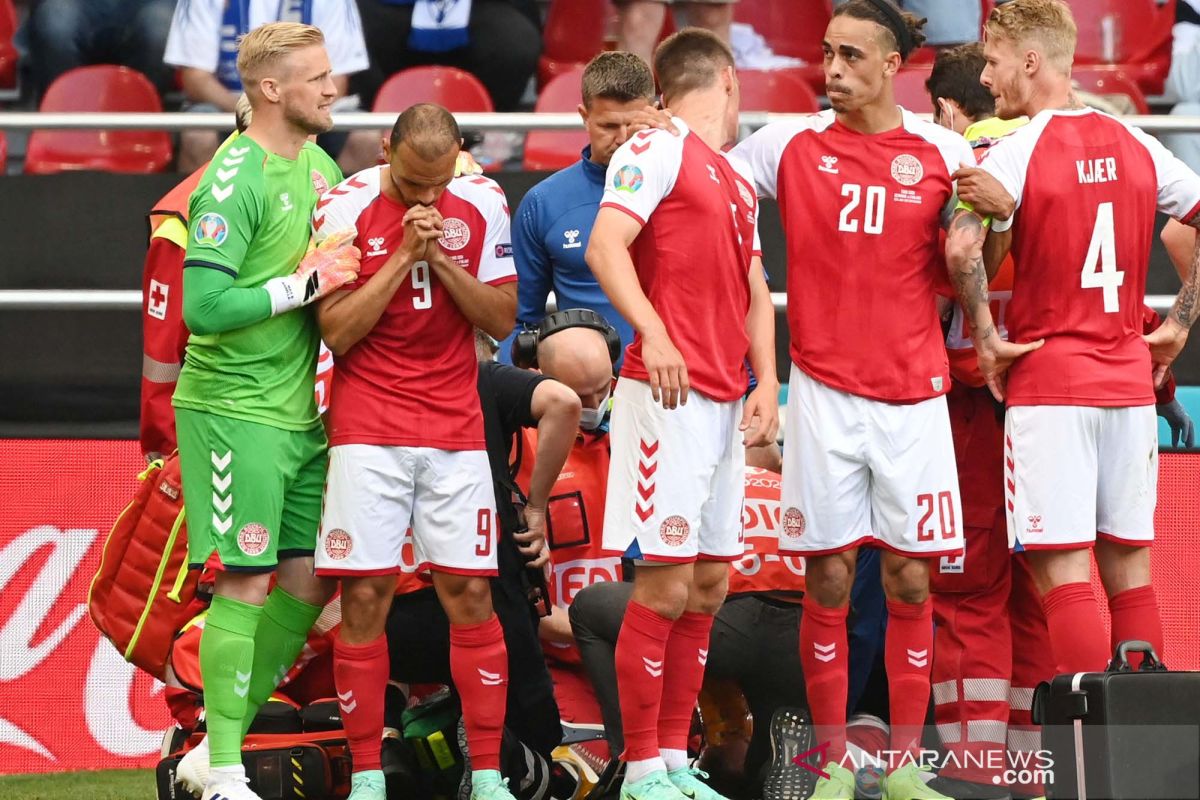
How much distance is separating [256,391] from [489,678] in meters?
1.02

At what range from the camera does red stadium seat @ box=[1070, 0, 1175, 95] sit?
843 centimetres

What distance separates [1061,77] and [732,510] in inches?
64.5

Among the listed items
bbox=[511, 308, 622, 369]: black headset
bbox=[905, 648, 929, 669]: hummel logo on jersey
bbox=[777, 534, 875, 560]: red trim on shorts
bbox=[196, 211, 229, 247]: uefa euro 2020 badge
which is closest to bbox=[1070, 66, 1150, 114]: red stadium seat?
bbox=[511, 308, 622, 369]: black headset

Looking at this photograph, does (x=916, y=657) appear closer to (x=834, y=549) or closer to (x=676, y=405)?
(x=834, y=549)

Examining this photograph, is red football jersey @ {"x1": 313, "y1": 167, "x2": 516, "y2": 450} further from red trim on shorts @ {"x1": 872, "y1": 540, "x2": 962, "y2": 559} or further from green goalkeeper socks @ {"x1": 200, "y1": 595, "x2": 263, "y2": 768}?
red trim on shorts @ {"x1": 872, "y1": 540, "x2": 962, "y2": 559}

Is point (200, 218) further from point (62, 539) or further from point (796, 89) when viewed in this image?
point (796, 89)

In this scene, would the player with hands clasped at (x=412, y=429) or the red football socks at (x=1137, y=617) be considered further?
the red football socks at (x=1137, y=617)

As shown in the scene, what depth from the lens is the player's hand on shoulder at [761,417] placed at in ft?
15.0

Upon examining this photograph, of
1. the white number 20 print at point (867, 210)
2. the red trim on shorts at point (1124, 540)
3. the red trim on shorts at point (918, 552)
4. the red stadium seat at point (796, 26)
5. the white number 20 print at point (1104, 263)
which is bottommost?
the red trim on shorts at point (1124, 540)

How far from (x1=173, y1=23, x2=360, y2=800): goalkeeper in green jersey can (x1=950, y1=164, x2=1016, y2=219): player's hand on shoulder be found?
171cm

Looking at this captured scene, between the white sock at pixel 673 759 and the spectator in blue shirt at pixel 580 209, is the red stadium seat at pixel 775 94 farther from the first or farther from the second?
the white sock at pixel 673 759

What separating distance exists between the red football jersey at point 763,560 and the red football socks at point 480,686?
0.85 m

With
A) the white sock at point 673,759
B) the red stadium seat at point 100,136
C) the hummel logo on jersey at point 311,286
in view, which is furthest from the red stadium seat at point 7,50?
the white sock at point 673,759

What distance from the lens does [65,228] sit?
6633mm
